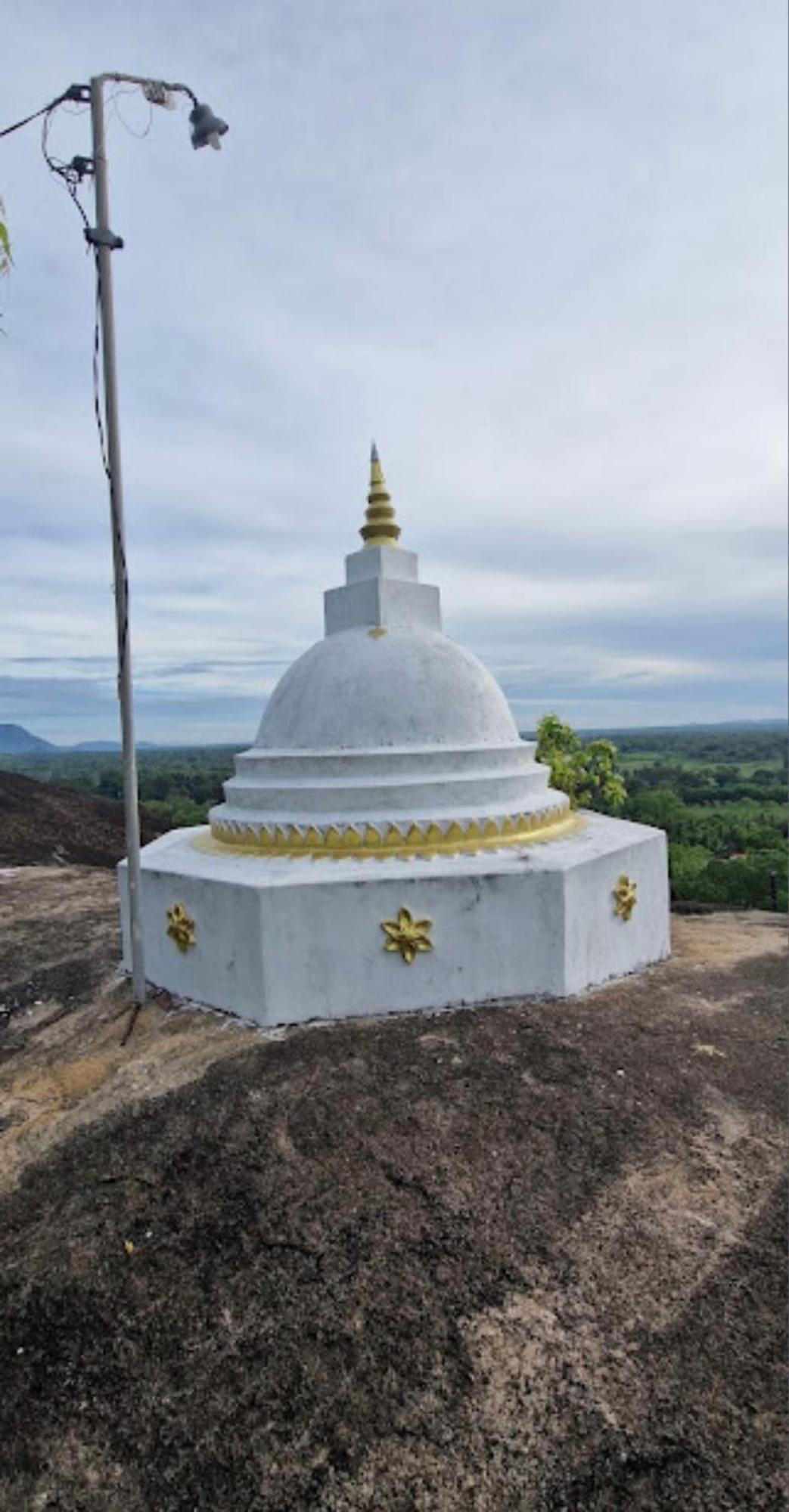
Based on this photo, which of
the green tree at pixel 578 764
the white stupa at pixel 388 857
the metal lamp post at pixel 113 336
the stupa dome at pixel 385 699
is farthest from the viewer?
the green tree at pixel 578 764

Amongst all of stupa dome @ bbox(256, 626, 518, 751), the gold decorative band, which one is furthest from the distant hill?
the gold decorative band

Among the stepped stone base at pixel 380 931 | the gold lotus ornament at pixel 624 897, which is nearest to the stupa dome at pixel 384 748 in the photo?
the stepped stone base at pixel 380 931

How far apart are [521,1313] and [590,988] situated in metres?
3.70

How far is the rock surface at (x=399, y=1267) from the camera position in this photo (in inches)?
124

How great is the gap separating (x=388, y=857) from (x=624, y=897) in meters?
2.35

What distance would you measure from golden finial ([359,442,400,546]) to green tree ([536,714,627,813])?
11.4 feet

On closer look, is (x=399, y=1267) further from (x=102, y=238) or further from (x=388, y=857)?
(x=102, y=238)

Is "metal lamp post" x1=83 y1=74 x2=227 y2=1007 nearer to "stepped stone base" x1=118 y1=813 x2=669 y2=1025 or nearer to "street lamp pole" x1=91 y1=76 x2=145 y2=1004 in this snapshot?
"street lamp pole" x1=91 y1=76 x2=145 y2=1004

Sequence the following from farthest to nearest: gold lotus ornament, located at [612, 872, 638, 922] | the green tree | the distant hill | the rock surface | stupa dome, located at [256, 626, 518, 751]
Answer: the distant hill < the green tree < stupa dome, located at [256, 626, 518, 751] < gold lotus ornament, located at [612, 872, 638, 922] < the rock surface

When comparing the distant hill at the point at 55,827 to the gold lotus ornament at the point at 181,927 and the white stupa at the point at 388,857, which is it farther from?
the gold lotus ornament at the point at 181,927

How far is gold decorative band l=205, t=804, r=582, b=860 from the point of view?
7.05 meters

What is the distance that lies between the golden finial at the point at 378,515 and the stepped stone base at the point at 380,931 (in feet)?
12.6

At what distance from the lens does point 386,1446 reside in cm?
319

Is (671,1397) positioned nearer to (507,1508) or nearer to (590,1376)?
(590,1376)
